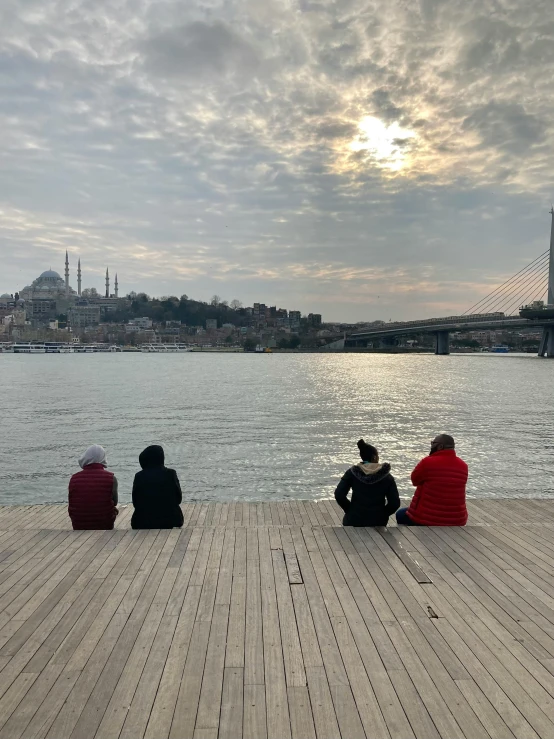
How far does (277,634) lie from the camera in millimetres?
3893

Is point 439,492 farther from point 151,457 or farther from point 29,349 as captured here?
point 29,349

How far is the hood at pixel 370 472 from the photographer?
5891 mm

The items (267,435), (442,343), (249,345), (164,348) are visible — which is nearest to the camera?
(267,435)

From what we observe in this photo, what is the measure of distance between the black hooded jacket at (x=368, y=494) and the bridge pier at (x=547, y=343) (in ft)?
330

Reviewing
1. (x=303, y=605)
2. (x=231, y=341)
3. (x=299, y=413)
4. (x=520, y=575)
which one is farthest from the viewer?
(x=231, y=341)

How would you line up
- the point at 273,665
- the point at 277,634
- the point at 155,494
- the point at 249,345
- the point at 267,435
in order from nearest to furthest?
1. the point at 273,665
2. the point at 277,634
3. the point at 155,494
4. the point at 267,435
5. the point at 249,345

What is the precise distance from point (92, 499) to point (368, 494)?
10.5 ft

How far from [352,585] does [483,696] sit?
1.57 metres

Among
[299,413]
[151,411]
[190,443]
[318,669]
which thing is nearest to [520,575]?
[318,669]

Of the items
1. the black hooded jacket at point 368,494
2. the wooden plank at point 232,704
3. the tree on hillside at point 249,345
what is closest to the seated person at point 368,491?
the black hooded jacket at point 368,494

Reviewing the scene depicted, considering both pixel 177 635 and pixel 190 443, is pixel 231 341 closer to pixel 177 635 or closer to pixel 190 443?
pixel 190 443

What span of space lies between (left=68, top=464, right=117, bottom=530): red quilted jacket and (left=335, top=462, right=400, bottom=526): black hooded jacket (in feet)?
8.81

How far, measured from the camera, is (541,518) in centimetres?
778

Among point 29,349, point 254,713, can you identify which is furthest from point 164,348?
point 254,713
